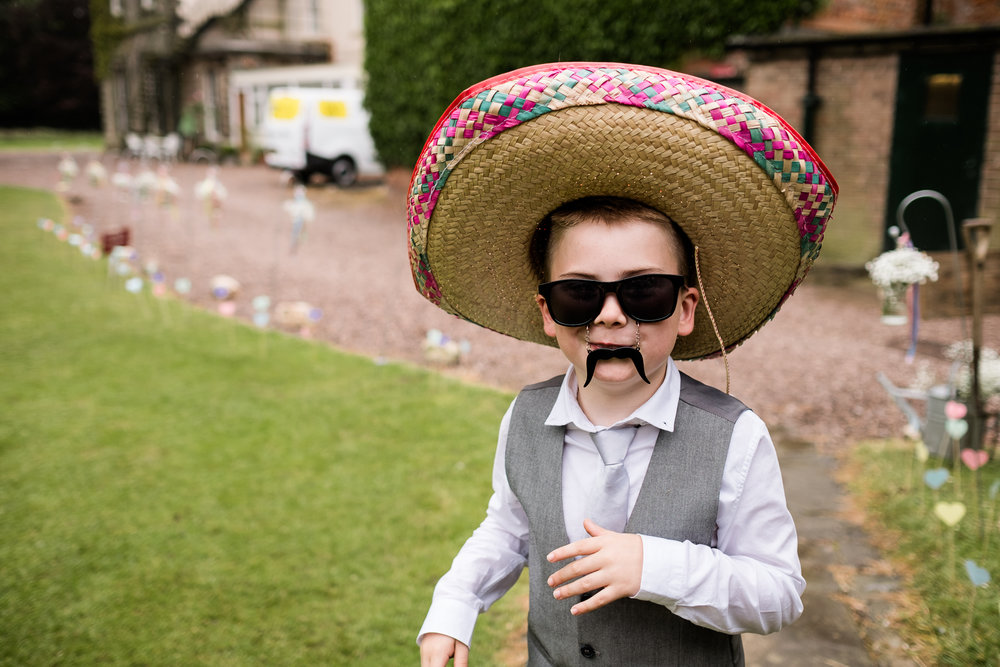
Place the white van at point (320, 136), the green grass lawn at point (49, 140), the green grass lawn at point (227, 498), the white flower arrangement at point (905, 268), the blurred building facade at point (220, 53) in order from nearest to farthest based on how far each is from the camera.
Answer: the green grass lawn at point (227, 498), the white flower arrangement at point (905, 268), the white van at point (320, 136), the blurred building facade at point (220, 53), the green grass lawn at point (49, 140)

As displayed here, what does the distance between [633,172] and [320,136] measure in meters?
15.9

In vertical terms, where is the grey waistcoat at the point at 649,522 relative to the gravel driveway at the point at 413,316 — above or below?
above

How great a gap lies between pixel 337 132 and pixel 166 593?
47.9 feet

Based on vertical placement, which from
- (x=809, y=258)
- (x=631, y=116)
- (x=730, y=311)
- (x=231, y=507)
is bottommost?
(x=231, y=507)

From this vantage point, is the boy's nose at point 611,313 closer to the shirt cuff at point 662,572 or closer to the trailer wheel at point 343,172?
the shirt cuff at point 662,572

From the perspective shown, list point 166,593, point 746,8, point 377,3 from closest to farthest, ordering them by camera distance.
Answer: point 166,593 → point 746,8 → point 377,3

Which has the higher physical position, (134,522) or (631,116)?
(631,116)

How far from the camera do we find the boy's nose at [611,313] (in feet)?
4.69

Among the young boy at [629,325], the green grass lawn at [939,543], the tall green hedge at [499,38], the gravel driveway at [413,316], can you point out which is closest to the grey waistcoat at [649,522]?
the young boy at [629,325]

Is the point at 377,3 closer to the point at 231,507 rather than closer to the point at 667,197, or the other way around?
the point at 231,507

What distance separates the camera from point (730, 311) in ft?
5.46

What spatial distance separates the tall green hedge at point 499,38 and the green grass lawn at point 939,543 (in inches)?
269

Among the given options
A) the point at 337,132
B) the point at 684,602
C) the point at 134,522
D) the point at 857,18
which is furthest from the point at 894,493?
the point at 337,132

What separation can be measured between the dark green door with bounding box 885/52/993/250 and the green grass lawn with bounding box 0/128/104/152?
103ft
